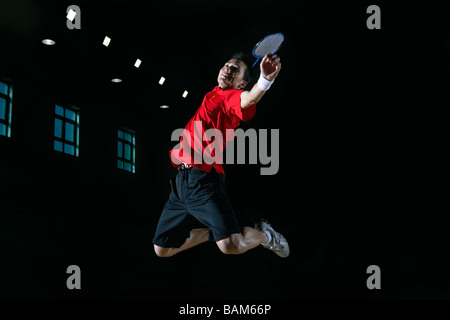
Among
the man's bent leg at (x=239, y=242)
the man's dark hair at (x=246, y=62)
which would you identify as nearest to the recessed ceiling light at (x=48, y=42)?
the man's dark hair at (x=246, y=62)

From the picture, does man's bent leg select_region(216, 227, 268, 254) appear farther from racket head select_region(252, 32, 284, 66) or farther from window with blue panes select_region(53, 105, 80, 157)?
window with blue panes select_region(53, 105, 80, 157)

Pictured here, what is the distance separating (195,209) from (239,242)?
400 mm

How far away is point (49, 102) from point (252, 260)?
5.55 metres

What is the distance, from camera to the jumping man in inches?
138

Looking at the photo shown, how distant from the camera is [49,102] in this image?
866cm

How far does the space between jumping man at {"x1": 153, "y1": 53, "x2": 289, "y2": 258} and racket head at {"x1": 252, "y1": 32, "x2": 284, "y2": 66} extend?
159 mm

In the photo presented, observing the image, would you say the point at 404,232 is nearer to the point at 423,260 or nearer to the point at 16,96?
the point at 423,260

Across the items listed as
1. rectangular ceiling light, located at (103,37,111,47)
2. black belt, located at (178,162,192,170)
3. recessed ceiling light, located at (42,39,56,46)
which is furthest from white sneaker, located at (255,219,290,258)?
recessed ceiling light, located at (42,39,56,46)

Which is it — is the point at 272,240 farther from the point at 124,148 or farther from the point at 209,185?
the point at 124,148

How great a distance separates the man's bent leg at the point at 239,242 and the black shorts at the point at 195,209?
0.05m

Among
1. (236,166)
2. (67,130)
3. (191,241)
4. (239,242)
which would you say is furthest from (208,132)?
(236,166)

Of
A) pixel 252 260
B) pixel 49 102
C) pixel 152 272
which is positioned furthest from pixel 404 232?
pixel 49 102

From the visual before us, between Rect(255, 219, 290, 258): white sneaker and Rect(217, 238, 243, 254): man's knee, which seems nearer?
Rect(217, 238, 243, 254): man's knee

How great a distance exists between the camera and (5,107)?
25.7 feet
